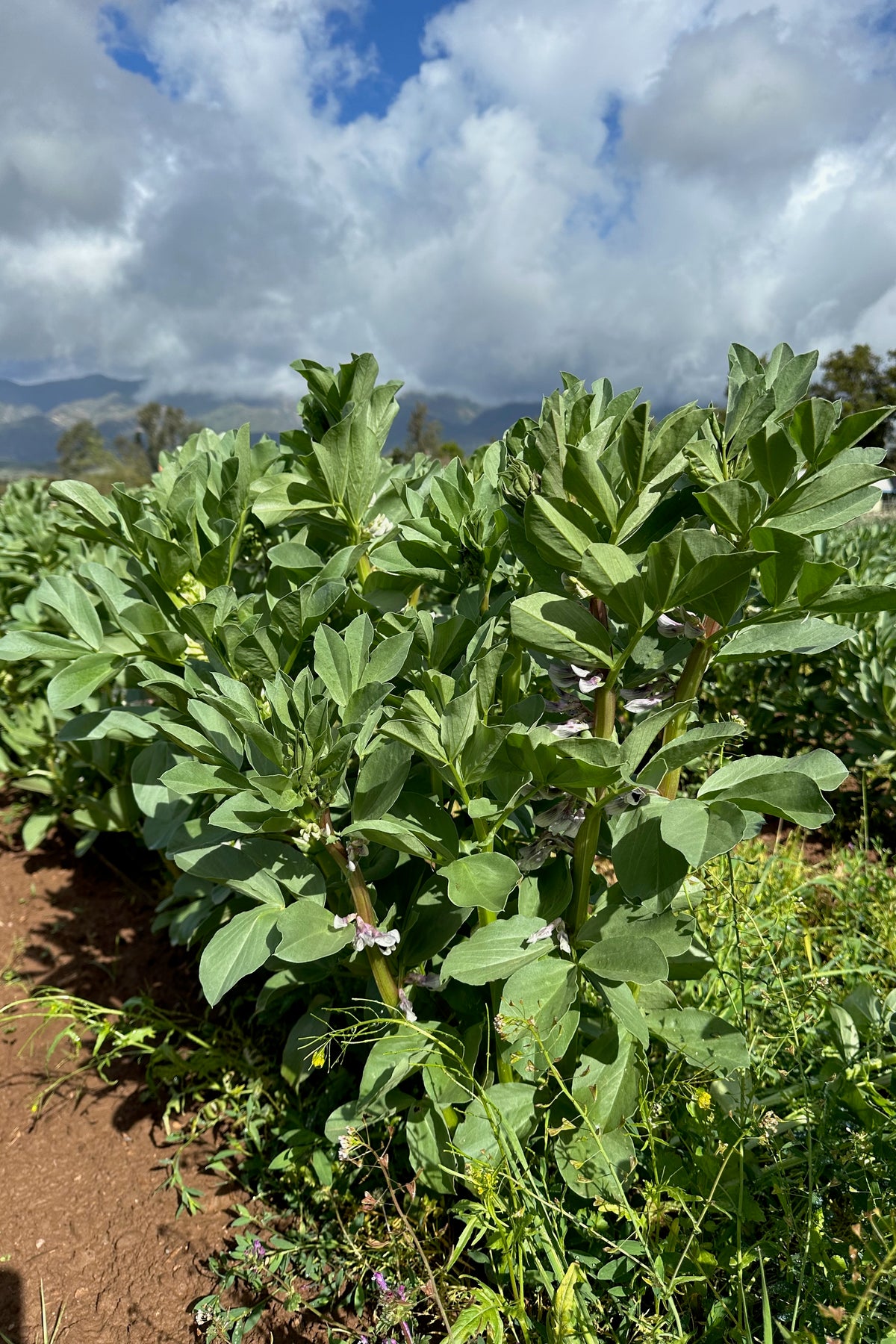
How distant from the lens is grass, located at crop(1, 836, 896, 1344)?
51.6 inches

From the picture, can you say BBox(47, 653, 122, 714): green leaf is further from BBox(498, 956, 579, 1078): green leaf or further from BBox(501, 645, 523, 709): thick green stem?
BBox(498, 956, 579, 1078): green leaf

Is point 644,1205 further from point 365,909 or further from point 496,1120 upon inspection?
point 365,909

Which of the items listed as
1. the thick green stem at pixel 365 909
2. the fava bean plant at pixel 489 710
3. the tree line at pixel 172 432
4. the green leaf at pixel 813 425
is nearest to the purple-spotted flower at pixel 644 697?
the fava bean plant at pixel 489 710

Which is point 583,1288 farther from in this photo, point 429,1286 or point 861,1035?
point 861,1035

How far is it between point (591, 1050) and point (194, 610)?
1187mm

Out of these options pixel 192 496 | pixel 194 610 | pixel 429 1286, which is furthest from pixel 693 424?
pixel 429 1286

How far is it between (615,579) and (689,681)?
13.5 inches

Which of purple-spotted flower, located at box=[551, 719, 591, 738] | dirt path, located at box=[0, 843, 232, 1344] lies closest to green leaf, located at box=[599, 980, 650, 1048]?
purple-spotted flower, located at box=[551, 719, 591, 738]

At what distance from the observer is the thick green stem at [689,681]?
1.32m

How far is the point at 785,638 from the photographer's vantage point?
4.13 ft

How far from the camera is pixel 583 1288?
1409 millimetres

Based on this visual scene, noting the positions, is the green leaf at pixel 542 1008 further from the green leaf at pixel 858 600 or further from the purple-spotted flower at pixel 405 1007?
the green leaf at pixel 858 600

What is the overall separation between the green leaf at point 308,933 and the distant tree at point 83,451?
68660 mm

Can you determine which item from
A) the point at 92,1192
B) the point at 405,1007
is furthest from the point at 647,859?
the point at 92,1192
